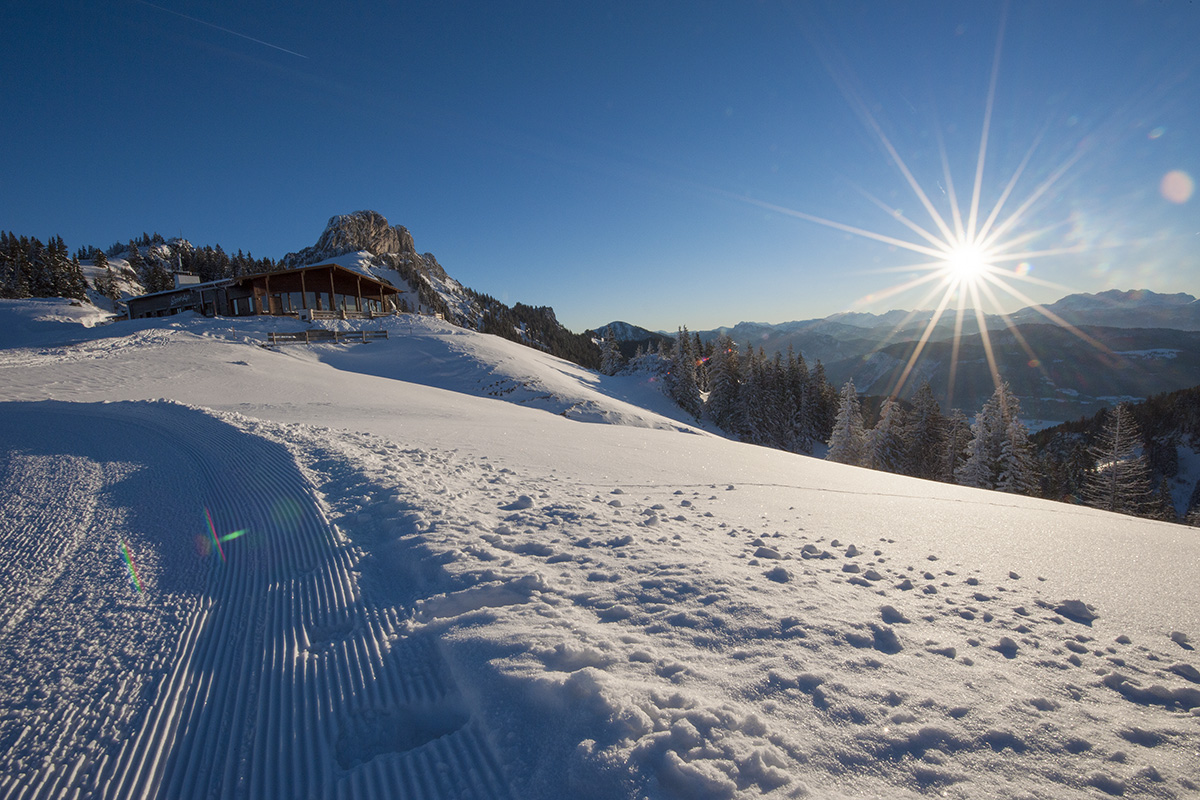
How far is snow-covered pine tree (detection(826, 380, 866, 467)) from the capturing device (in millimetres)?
35406

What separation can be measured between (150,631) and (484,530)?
8.88 ft

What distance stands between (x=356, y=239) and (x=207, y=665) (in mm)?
181243

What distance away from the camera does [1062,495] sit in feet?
110

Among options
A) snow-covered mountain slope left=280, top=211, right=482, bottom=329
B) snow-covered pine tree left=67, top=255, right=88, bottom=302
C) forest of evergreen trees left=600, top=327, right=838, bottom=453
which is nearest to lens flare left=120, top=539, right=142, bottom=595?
forest of evergreen trees left=600, top=327, right=838, bottom=453

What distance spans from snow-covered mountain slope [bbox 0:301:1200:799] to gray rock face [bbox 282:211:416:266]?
164904 mm

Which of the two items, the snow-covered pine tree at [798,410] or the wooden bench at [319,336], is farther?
the snow-covered pine tree at [798,410]

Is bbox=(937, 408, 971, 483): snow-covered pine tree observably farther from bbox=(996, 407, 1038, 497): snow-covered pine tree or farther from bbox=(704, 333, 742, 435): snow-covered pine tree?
bbox=(704, 333, 742, 435): snow-covered pine tree

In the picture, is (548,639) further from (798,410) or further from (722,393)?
(798,410)

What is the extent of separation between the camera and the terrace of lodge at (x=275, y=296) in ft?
117

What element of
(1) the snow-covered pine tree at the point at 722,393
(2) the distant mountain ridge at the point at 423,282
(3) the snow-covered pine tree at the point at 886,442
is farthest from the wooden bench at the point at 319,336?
(2) the distant mountain ridge at the point at 423,282

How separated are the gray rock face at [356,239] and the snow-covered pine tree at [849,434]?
155331 mm

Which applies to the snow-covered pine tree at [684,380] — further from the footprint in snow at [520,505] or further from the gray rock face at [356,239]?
the gray rock face at [356,239]

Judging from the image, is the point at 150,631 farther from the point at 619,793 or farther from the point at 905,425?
the point at 905,425

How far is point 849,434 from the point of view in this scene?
35.8 m
